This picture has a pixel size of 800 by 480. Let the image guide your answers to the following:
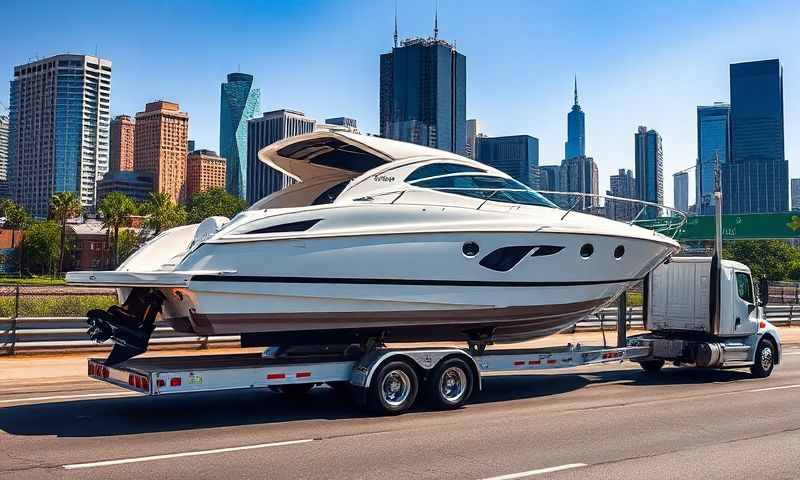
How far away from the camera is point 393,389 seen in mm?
10445

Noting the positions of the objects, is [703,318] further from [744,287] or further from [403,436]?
[403,436]

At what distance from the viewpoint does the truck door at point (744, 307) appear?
48.8ft

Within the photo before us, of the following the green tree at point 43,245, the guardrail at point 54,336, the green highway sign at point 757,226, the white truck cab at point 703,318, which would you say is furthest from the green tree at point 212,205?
the white truck cab at point 703,318

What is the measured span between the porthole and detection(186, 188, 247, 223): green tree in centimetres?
9937

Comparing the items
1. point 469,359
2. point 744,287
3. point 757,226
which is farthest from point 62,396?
point 757,226

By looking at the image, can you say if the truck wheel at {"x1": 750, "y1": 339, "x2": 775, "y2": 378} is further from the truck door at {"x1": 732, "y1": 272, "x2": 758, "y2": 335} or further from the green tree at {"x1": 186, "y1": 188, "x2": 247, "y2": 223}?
the green tree at {"x1": 186, "y1": 188, "x2": 247, "y2": 223}

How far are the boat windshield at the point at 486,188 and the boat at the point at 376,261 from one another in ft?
0.08

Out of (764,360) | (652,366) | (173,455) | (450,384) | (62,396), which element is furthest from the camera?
(652,366)

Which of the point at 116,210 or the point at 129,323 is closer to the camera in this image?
the point at 129,323

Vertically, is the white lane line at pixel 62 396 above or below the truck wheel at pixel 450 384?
below

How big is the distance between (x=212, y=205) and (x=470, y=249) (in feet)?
352

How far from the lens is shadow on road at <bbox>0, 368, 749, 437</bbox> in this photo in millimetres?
9188

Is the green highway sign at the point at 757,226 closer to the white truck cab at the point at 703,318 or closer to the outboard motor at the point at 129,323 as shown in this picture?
the white truck cab at the point at 703,318

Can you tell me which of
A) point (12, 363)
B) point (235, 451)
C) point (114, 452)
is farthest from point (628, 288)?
point (12, 363)
